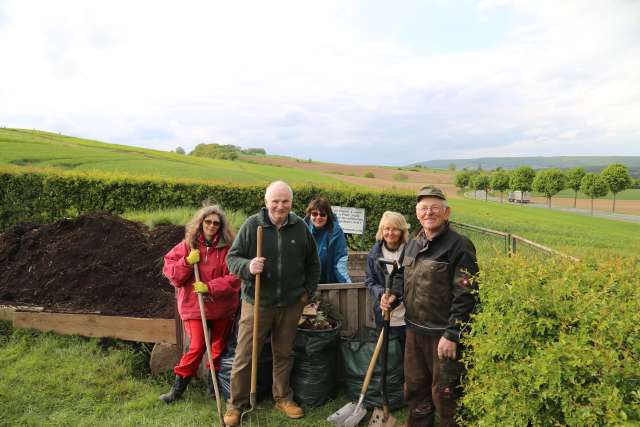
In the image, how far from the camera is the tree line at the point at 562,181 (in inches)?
1981

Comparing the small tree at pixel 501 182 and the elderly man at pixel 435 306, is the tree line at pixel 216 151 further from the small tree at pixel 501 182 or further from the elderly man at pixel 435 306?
the elderly man at pixel 435 306

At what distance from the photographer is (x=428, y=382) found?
132 inches

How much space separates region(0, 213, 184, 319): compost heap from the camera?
215 inches

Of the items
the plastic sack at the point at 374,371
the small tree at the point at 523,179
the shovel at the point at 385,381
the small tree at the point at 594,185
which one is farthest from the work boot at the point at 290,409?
the small tree at the point at 523,179

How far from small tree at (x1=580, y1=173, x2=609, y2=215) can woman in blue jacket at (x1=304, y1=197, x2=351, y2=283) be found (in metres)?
56.6

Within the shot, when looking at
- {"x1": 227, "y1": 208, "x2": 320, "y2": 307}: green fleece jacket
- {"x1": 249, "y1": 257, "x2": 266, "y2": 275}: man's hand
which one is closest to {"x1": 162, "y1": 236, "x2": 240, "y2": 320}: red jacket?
{"x1": 227, "y1": 208, "x2": 320, "y2": 307}: green fleece jacket

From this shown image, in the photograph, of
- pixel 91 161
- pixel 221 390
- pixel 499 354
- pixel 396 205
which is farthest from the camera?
pixel 91 161

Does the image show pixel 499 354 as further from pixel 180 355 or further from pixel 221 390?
pixel 180 355

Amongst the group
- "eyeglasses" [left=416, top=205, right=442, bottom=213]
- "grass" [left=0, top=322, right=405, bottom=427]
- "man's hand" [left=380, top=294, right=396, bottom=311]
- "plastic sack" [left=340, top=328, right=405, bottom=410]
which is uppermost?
"eyeglasses" [left=416, top=205, right=442, bottom=213]

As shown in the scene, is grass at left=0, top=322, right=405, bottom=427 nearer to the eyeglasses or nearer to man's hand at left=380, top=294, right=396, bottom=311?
man's hand at left=380, top=294, right=396, bottom=311

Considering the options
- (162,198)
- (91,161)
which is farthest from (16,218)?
(91,161)

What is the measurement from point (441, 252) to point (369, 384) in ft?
5.18

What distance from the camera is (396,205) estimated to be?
39.5 feet

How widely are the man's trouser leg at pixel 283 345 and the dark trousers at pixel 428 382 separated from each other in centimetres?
103
